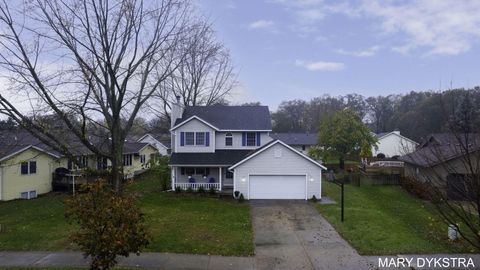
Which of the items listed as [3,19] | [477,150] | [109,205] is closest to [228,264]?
[109,205]

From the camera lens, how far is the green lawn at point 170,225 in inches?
534

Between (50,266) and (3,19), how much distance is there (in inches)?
365

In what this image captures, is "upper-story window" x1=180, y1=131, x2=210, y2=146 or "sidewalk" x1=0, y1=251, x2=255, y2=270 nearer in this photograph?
"sidewalk" x1=0, y1=251, x2=255, y2=270

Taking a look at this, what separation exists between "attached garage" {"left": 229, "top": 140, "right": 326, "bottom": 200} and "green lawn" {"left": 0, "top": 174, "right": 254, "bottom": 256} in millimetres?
2043

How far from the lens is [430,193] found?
720 centimetres

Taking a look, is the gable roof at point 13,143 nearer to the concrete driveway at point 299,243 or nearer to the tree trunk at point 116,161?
the tree trunk at point 116,161

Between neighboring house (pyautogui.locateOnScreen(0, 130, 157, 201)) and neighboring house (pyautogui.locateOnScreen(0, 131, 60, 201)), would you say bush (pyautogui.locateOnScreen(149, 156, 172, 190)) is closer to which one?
neighboring house (pyautogui.locateOnScreen(0, 130, 157, 201))

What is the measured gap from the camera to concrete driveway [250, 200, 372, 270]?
1189 centimetres

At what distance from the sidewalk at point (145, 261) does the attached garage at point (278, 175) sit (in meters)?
13.0

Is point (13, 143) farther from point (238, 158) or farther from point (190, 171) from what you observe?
point (238, 158)

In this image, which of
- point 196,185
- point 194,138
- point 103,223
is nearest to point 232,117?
point 194,138

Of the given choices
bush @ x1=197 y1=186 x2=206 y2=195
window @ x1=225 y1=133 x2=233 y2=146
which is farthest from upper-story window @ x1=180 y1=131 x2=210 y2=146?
bush @ x1=197 y1=186 x2=206 y2=195

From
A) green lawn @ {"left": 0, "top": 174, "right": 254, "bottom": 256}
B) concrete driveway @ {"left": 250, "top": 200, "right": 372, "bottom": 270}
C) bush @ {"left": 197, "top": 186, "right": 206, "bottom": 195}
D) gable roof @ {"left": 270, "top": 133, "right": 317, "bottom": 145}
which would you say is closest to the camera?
concrete driveway @ {"left": 250, "top": 200, "right": 372, "bottom": 270}

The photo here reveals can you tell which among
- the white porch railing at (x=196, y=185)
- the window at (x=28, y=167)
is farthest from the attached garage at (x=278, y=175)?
the window at (x=28, y=167)
